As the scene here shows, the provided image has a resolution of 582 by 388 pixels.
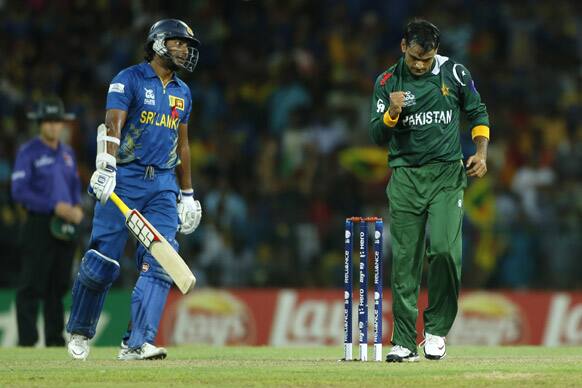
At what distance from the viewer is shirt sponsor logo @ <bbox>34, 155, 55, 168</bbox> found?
13.4 meters

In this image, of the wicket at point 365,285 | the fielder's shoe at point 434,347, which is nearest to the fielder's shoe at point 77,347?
the wicket at point 365,285

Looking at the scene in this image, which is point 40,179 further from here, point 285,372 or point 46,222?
point 285,372

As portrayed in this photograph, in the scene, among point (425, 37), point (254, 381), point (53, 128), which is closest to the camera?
point (254, 381)

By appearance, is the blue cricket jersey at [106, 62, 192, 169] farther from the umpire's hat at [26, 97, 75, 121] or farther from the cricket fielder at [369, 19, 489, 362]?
the umpire's hat at [26, 97, 75, 121]

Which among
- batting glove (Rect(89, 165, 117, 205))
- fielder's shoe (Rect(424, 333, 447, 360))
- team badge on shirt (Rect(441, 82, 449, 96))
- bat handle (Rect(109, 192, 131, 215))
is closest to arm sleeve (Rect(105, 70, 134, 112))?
batting glove (Rect(89, 165, 117, 205))

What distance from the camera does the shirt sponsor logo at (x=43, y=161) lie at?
13.4m

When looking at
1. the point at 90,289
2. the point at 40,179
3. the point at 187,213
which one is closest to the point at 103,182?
the point at 90,289

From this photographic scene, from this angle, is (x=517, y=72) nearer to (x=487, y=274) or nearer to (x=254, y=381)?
(x=487, y=274)

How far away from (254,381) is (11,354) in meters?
Result: 3.64

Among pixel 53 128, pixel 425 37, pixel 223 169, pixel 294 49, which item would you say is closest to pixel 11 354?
pixel 53 128

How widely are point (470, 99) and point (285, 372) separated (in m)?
2.34

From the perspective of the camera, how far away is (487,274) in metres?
15.5

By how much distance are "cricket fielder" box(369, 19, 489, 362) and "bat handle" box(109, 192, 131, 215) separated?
175 centimetres

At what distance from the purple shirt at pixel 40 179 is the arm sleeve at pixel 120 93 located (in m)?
4.04
